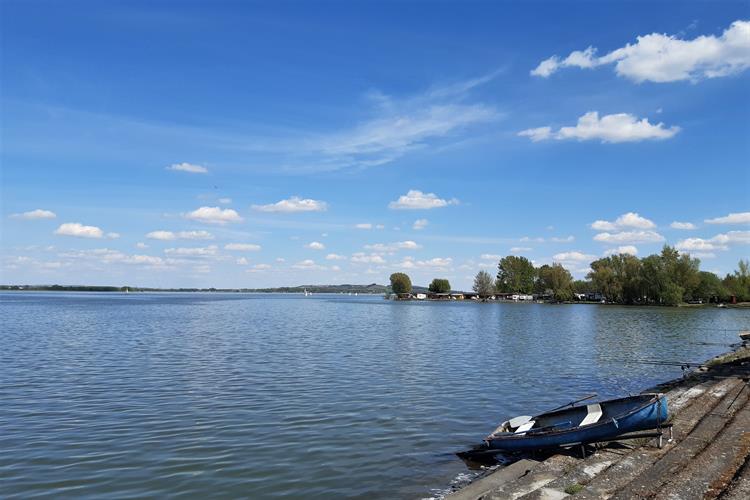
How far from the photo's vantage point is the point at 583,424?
1702 cm

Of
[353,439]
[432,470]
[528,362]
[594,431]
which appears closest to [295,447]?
[353,439]

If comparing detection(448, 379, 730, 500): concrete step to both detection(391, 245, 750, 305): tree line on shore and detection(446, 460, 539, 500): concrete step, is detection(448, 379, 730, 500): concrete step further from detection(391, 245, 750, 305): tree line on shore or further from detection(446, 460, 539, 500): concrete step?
detection(391, 245, 750, 305): tree line on shore

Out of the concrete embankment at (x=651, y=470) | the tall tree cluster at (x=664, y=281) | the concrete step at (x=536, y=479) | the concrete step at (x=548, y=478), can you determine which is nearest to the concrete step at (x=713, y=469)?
the concrete embankment at (x=651, y=470)

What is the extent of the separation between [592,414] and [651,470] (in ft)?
15.7

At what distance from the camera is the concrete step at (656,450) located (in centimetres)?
1180

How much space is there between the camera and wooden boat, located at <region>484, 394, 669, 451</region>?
49.6 ft

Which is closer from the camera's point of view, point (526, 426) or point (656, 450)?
point (656, 450)

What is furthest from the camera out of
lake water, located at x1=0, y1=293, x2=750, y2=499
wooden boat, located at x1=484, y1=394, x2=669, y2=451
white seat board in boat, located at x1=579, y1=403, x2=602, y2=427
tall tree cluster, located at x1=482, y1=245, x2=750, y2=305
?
tall tree cluster, located at x1=482, y1=245, x2=750, y2=305

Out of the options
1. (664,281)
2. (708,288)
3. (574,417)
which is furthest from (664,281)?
(574,417)

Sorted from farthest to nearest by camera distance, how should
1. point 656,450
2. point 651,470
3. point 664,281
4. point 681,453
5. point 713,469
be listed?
point 664,281 → point 656,450 → point 681,453 → point 651,470 → point 713,469

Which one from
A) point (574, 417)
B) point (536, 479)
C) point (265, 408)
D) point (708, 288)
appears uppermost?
point (708, 288)

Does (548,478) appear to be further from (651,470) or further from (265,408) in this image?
(265,408)

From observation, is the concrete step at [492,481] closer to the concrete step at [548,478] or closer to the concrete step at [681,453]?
the concrete step at [548,478]

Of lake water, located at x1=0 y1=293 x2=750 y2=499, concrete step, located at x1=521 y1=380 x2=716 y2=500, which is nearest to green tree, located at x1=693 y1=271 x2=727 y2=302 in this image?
lake water, located at x1=0 y1=293 x2=750 y2=499
